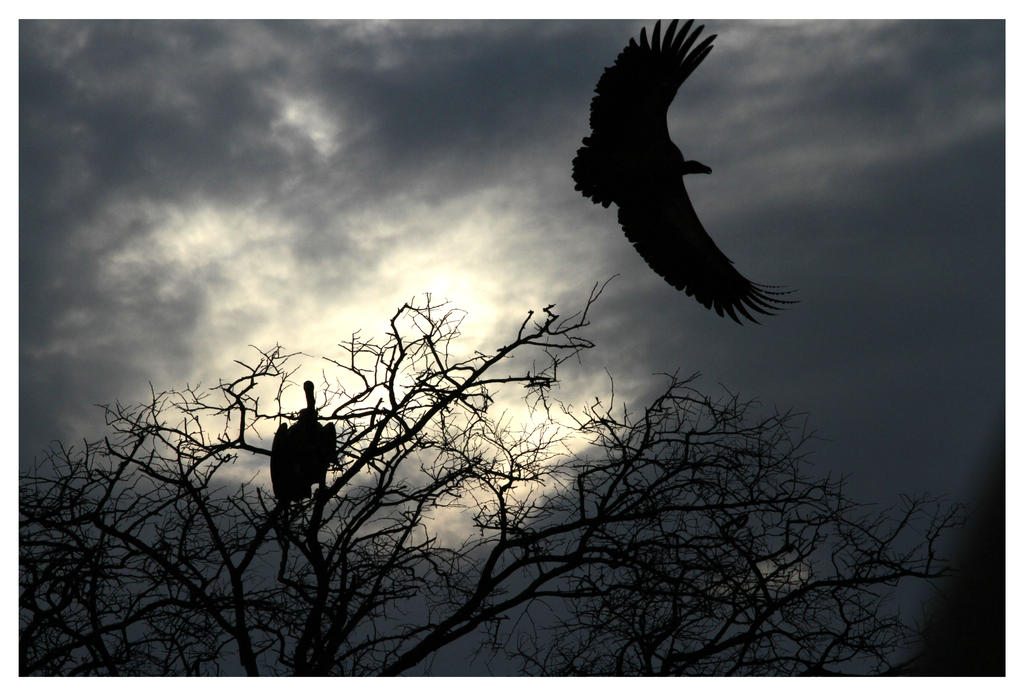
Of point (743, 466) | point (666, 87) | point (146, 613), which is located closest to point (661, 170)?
point (666, 87)

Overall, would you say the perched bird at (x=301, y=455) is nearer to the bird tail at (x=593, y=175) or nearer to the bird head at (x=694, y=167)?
the bird tail at (x=593, y=175)

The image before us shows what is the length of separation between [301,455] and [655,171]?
5.58 meters

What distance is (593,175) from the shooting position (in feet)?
32.9

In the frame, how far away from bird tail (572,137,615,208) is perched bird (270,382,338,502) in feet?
15.8

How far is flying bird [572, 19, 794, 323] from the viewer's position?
30.4 feet

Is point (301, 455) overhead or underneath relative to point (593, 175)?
underneath

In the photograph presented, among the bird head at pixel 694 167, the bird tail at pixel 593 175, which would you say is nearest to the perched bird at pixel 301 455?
the bird tail at pixel 593 175

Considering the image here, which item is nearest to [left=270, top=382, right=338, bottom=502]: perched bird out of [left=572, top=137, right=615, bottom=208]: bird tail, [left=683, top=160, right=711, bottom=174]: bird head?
[left=572, top=137, right=615, bottom=208]: bird tail

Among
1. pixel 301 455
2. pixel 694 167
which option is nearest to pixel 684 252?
pixel 694 167

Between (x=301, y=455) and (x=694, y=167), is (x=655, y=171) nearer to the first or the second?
(x=694, y=167)

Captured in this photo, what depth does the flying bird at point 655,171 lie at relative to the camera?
364 inches

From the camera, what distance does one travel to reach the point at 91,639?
5738 millimetres

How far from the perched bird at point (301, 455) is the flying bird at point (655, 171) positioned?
495 centimetres
